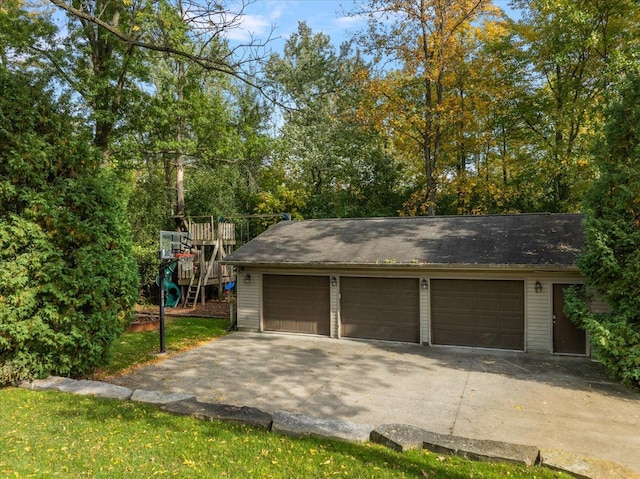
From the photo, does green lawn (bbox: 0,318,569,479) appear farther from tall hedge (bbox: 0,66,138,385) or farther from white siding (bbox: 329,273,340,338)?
white siding (bbox: 329,273,340,338)

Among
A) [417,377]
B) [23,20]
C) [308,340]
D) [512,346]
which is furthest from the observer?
[23,20]

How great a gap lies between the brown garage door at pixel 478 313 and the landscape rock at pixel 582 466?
5.83m

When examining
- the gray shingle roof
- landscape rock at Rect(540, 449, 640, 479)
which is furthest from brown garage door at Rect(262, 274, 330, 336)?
landscape rock at Rect(540, 449, 640, 479)

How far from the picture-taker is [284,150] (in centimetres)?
2075

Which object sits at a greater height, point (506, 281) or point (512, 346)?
point (506, 281)

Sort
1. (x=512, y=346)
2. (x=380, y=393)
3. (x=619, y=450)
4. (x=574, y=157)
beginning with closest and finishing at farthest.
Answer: (x=619, y=450), (x=380, y=393), (x=512, y=346), (x=574, y=157)

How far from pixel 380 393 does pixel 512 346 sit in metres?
4.49

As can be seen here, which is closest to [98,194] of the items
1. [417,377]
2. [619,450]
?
[417,377]

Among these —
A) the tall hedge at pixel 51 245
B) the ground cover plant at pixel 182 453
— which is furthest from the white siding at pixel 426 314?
the tall hedge at pixel 51 245

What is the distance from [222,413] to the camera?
5496 millimetres

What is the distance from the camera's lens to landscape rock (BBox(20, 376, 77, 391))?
6641mm

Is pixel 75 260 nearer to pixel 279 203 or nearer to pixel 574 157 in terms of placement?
pixel 279 203

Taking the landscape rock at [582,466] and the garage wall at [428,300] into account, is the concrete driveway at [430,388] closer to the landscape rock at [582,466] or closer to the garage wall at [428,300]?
the garage wall at [428,300]

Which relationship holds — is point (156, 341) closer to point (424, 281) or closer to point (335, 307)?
point (335, 307)
